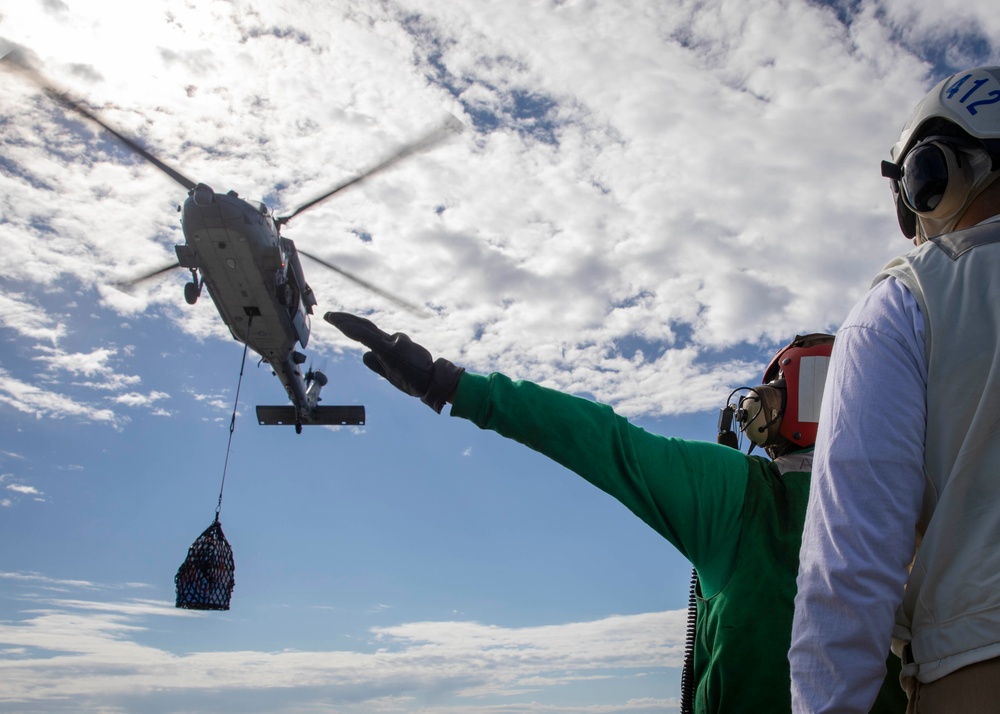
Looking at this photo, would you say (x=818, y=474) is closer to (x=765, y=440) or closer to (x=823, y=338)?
(x=765, y=440)

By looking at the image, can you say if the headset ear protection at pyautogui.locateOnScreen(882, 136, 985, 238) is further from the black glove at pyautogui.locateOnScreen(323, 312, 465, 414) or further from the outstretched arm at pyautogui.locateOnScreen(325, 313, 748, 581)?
the black glove at pyautogui.locateOnScreen(323, 312, 465, 414)

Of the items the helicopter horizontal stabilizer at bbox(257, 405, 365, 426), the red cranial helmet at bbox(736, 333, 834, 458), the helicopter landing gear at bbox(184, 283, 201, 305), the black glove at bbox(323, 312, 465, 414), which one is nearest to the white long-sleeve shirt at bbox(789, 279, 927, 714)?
the black glove at bbox(323, 312, 465, 414)

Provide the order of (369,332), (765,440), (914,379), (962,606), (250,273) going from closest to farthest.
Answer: (962,606) < (914,379) < (369,332) < (765,440) < (250,273)

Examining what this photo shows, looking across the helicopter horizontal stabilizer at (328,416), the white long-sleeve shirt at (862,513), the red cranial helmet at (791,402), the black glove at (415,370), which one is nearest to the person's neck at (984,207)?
the white long-sleeve shirt at (862,513)

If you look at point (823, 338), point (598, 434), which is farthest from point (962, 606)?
point (823, 338)

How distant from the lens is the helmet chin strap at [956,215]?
83.8 inches

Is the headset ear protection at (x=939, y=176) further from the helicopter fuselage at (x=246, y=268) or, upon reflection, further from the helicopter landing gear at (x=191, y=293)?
the helicopter landing gear at (x=191, y=293)

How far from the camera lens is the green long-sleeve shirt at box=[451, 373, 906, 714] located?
303 cm

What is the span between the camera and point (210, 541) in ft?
35.3

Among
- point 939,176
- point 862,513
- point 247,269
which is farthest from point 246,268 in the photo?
point 862,513

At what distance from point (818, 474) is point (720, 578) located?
1.48m

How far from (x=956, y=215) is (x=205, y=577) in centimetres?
1050

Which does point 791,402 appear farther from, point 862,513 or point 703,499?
point 862,513

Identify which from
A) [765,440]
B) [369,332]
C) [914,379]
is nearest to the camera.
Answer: [914,379]
